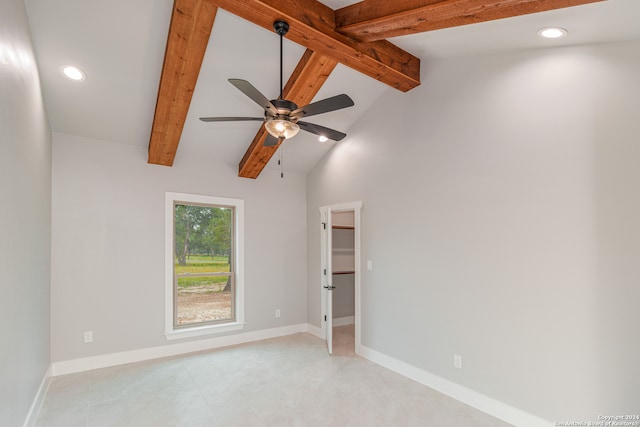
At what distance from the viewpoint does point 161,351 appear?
460cm

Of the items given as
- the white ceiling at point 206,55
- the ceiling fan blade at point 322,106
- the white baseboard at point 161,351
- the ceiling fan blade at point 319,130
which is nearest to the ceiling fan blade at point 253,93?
the ceiling fan blade at point 322,106

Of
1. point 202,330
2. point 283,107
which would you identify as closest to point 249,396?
point 202,330

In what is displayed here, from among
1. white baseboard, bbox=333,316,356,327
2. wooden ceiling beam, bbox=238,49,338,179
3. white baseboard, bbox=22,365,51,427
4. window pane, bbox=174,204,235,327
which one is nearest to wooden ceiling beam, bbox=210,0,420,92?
wooden ceiling beam, bbox=238,49,338,179

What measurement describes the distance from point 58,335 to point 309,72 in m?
4.02

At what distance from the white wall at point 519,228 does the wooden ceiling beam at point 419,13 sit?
80 cm

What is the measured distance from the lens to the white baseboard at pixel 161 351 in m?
4.06

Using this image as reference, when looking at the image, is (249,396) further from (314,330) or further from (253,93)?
(253,93)

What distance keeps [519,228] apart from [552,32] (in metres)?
1.53

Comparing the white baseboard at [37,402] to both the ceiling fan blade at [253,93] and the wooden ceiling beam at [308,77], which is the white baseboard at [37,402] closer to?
the ceiling fan blade at [253,93]

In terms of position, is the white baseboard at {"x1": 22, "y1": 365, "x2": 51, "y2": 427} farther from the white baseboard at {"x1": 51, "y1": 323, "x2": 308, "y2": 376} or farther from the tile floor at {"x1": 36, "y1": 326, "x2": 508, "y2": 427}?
the white baseboard at {"x1": 51, "y1": 323, "x2": 308, "y2": 376}

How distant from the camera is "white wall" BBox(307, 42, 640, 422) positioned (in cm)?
252

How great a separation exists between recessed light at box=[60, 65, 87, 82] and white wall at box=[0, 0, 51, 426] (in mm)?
238

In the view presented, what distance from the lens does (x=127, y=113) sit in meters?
3.95

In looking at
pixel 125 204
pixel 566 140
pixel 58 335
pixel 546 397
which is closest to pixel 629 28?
pixel 566 140
